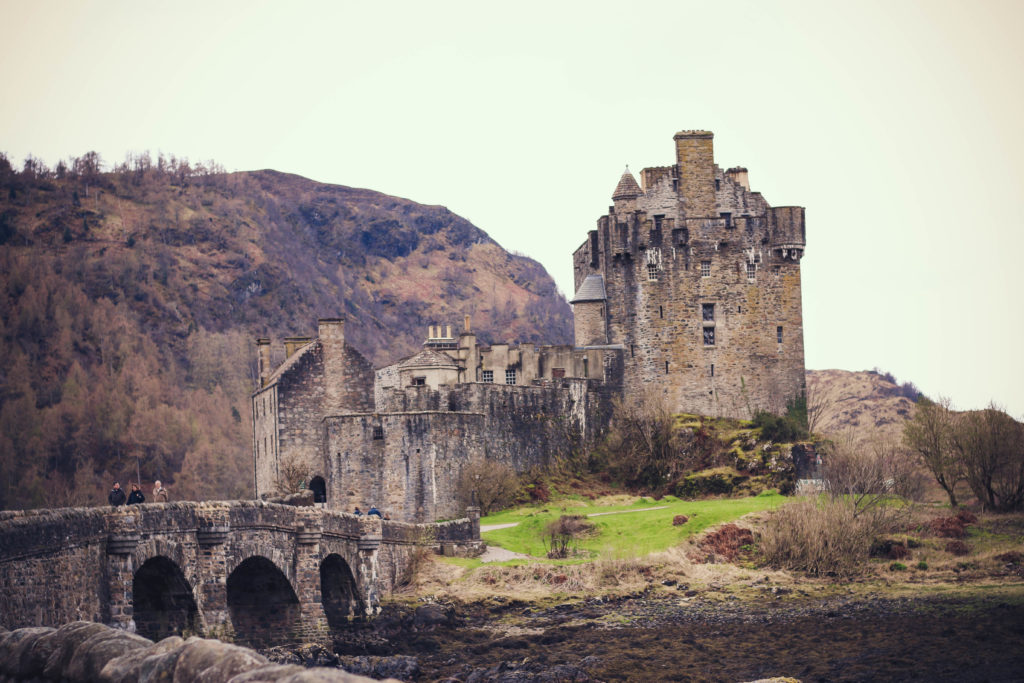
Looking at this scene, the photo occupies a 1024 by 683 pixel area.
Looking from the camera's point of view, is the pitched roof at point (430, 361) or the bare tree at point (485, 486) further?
the pitched roof at point (430, 361)

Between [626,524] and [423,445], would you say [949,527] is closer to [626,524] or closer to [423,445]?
[626,524]

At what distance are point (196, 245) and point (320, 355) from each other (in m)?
Result: 122

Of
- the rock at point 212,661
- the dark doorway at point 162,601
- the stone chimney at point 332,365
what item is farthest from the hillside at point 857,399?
the rock at point 212,661

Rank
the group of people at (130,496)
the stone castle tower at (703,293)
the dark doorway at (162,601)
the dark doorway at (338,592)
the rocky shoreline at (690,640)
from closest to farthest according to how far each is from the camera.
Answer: the dark doorway at (162,601)
the rocky shoreline at (690,640)
the group of people at (130,496)
the dark doorway at (338,592)
the stone castle tower at (703,293)

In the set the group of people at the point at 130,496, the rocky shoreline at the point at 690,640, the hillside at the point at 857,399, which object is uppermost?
the hillside at the point at 857,399

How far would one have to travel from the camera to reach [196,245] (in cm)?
17412

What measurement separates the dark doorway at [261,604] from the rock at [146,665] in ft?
72.6

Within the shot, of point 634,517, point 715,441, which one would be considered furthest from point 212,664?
point 715,441

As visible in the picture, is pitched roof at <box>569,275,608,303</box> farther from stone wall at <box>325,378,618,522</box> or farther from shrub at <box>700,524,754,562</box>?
shrub at <box>700,524,754,562</box>

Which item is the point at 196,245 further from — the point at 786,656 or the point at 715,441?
the point at 786,656

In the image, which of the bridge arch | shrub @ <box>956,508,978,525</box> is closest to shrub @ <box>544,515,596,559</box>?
the bridge arch

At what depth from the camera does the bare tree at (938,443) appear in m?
55.5

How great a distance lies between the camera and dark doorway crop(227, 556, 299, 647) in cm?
3669

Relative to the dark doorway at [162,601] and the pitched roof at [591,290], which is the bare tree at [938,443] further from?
the dark doorway at [162,601]
